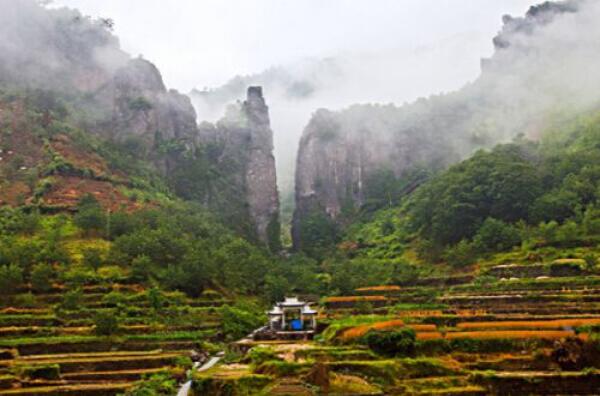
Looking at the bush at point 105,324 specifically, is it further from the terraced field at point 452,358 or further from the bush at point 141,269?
the bush at point 141,269

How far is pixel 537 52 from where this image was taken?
10706 centimetres

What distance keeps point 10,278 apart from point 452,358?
3124cm

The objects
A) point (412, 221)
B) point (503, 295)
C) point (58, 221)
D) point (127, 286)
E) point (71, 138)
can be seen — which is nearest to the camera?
point (503, 295)

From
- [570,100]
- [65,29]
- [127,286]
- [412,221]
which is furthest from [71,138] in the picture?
[570,100]

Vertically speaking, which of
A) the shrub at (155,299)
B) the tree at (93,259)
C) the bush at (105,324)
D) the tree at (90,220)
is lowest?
the bush at (105,324)

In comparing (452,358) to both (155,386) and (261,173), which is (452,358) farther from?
(261,173)

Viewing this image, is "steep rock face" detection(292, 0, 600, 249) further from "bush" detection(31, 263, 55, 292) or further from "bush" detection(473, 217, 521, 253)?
"bush" detection(31, 263, 55, 292)

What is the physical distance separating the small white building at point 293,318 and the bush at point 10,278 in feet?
59.3

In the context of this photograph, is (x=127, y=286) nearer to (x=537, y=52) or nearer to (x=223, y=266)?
(x=223, y=266)

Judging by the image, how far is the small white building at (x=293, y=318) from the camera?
136 feet

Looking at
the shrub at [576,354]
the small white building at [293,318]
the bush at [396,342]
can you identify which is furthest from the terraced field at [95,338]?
the shrub at [576,354]

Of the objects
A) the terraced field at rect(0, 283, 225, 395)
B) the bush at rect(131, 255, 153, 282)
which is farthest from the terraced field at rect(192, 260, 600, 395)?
the bush at rect(131, 255, 153, 282)

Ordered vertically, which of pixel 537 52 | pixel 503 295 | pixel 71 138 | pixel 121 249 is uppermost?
pixel 537 52

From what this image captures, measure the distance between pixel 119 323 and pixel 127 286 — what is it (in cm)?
867
